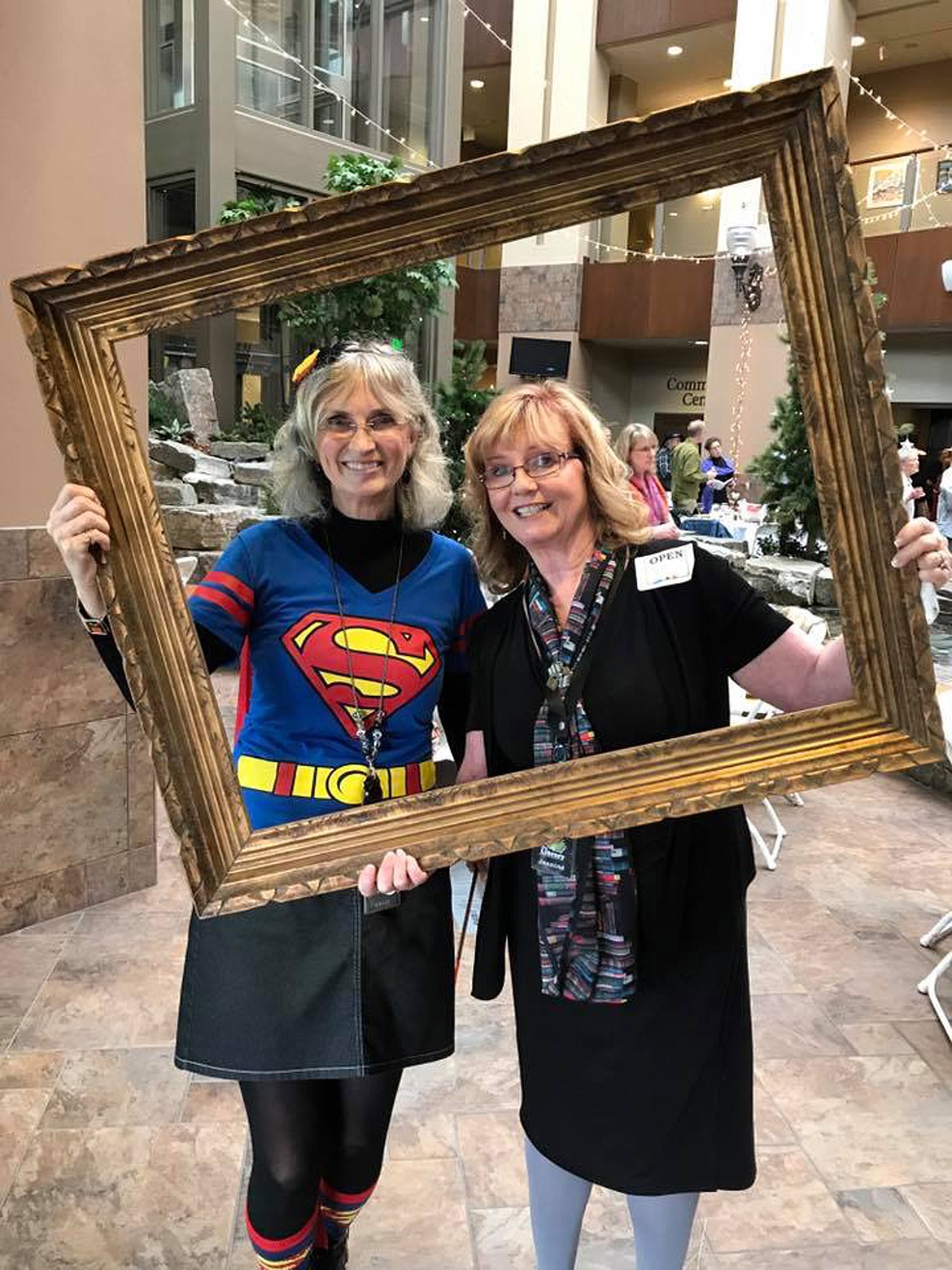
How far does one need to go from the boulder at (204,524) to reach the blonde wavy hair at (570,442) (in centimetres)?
36

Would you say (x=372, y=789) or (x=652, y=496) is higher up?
(x=652, y=496)

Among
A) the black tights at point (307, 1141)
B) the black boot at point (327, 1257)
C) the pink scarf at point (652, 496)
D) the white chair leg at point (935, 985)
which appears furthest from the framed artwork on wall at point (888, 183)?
the white chair leg at point (935, 985)

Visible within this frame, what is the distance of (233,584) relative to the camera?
1.41 meters

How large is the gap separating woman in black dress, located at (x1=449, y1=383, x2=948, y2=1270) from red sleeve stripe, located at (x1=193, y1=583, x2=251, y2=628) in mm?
364

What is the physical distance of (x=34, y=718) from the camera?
316 cm

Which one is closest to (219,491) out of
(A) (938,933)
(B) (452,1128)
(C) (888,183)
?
(C) (888,183)

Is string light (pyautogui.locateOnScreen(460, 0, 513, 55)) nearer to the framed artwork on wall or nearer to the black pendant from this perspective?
the framed artwork on wall

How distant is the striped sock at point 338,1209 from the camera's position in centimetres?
172

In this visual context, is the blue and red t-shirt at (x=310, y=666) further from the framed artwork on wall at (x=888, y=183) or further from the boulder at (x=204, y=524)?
the framed artwork on wall at (x=888, y=183)

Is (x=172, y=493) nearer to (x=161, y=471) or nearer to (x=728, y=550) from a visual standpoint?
(x=161, y=471)

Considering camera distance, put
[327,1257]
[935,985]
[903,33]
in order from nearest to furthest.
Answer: [327,1257]
[935,985]
[903,33]

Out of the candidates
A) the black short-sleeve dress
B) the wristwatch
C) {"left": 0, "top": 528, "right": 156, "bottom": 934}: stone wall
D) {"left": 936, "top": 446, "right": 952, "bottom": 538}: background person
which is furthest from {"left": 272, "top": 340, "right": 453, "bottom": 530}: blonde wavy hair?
{"left": 936, "top": 446, "right": 952, "bottom": 538}: background person

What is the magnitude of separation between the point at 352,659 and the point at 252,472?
12.9 inches

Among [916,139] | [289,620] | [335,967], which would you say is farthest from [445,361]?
[916,139]
